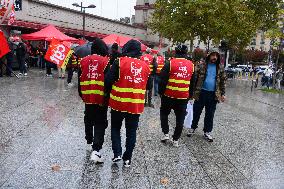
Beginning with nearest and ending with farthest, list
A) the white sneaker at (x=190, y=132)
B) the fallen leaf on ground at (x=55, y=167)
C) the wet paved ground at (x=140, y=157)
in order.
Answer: the wet paved ground at (x=140, y=157) < the fallen leaf on ground at (x=55, y=167) < the white sneaker at (x=190, y=132)

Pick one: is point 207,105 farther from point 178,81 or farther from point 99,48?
point 99,48

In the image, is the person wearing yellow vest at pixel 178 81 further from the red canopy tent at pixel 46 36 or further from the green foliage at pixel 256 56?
the green foliage at pixel 256 56

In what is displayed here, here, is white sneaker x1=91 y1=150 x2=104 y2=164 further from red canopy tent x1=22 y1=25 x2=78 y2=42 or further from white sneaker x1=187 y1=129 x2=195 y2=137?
red canopy tent x1=22 y1=25 x2=78 y2=42

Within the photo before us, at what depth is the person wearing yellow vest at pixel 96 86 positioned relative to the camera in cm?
591

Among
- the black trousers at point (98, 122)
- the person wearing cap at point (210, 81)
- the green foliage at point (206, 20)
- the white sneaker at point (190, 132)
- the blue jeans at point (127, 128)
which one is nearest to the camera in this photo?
the blue jeans at point (127, 128)

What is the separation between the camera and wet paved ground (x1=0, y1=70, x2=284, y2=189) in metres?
5.30

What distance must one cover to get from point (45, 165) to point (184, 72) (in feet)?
9.81

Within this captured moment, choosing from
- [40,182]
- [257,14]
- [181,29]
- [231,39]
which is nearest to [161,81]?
[40,182]

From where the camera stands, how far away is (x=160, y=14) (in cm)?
3128

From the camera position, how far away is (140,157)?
645cm

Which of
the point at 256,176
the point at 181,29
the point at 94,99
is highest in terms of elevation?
the point at 181,29

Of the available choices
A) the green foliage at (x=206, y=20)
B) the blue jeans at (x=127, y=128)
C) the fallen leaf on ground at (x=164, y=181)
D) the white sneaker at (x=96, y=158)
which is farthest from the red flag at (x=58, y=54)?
the green foliage at (x=206, y=20)

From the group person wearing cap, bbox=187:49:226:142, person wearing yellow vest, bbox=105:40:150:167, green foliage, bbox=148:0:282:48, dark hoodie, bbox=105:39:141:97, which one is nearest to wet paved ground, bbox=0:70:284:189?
person wearing yellow vest, bbox=105:40:150:167

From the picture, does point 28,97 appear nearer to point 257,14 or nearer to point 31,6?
point 31,6
